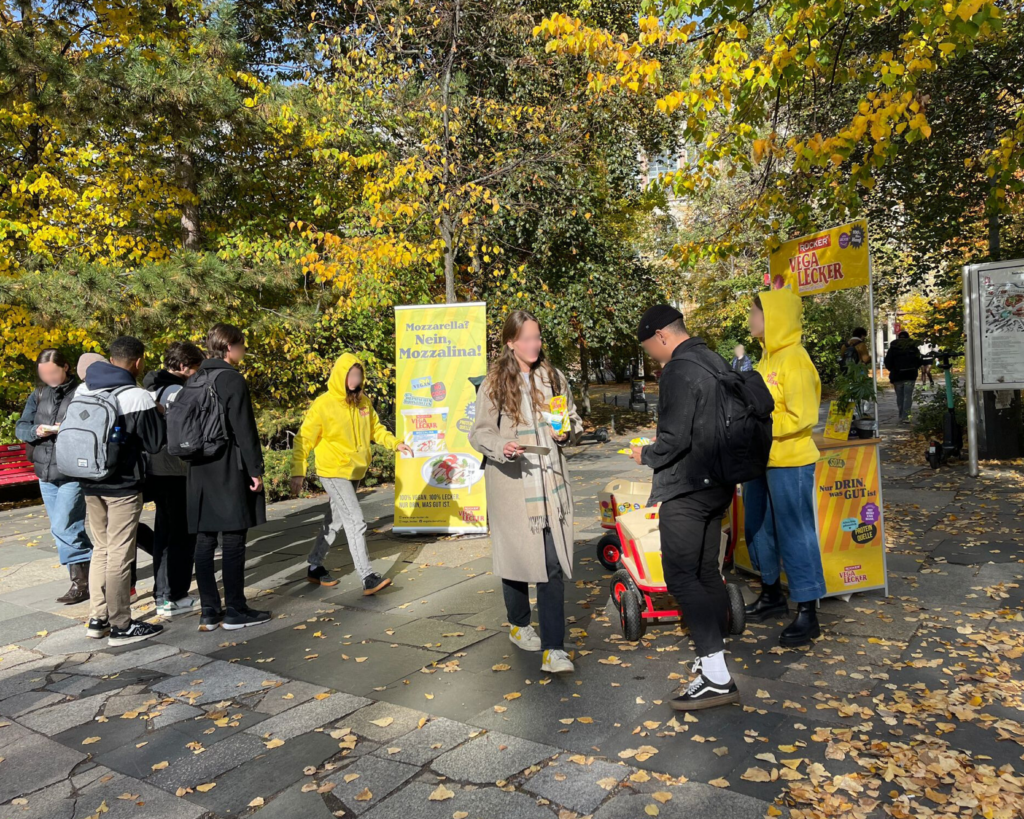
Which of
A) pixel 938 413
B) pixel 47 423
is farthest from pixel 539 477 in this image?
pixel 938 413

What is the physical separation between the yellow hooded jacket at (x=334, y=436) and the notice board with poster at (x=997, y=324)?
7.80 m

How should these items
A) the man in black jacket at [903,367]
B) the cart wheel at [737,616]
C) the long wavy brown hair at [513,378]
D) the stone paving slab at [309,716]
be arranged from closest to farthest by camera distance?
the stone paving slab at [309,716] → the long wavy brown hair at [513,378] → the cart wheel at [737,616] → the man in black jacket at [903,367]

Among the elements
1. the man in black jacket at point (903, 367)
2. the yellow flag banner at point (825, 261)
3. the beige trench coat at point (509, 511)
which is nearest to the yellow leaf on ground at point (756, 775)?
the beige trench coat at point (509, 511)

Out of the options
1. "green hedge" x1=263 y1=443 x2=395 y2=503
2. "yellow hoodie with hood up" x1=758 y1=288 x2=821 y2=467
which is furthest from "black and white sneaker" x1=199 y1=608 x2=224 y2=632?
"green hedge" x1=263 y1=443 x2=395 y2=503

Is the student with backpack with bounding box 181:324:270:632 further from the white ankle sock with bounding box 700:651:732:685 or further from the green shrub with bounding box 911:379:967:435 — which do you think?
the green shrub with bounding box 911:379:967:435

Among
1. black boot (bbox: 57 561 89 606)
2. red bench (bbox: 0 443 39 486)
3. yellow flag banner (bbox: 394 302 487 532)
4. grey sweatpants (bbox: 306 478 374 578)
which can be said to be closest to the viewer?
grey sweatpants (bbox: 306 478 374 578)

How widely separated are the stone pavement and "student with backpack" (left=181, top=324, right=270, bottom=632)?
35 centimetres

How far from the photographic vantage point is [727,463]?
11.7ft

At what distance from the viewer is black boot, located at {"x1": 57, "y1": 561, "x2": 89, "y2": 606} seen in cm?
623

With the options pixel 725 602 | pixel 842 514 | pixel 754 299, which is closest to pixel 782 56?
pixel 754 299

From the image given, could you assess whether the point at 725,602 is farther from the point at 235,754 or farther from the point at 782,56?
the point at 782,56

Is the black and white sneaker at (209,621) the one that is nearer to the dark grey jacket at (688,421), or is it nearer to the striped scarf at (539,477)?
the striped scarf at (539,477)

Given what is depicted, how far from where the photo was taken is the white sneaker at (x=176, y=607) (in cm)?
572

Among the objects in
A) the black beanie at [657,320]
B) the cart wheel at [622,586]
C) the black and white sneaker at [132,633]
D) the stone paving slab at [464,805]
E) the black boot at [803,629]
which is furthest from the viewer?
the black and white sneaker at [132,633]
